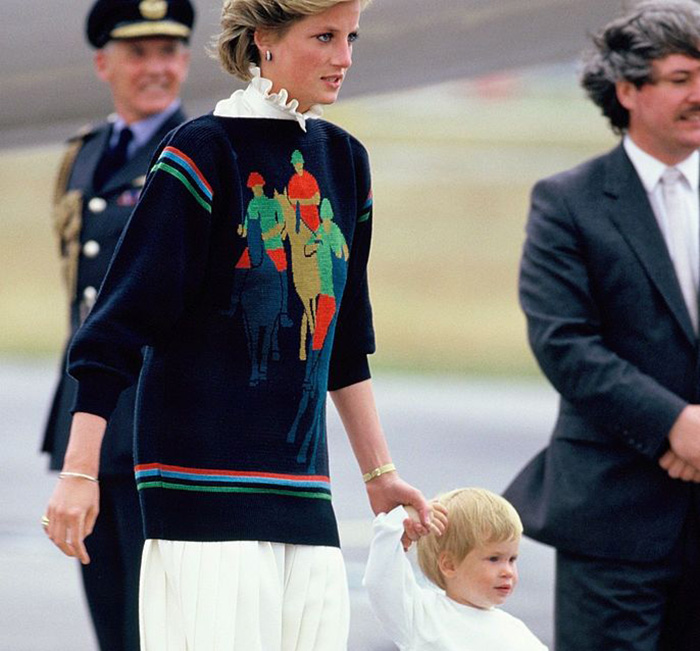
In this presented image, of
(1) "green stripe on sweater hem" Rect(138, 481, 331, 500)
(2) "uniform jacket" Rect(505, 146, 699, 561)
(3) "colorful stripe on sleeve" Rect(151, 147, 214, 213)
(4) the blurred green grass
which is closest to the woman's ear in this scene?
(3) "colorful stripe on sleeve" Rect(151, 147, 214, 213)

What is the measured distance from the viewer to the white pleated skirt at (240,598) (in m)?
2.56

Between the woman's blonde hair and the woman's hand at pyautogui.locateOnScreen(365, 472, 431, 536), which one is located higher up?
the woman's blonde hair

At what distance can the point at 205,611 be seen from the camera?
256 centimetres

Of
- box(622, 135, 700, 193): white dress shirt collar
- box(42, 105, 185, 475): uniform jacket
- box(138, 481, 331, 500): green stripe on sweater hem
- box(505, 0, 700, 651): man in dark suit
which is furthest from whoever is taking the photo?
box(42, 105, 185, 475): uniform jacket

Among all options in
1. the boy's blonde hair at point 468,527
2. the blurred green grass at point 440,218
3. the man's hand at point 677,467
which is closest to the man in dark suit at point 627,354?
the man's hand at point 677,467

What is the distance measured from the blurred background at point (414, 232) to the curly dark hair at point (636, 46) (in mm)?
270

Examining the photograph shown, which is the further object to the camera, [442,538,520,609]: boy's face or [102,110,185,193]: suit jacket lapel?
[102,110,185,193]: suit jacket lapel

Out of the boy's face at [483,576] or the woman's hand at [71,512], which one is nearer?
the woman's hand at [71,512]

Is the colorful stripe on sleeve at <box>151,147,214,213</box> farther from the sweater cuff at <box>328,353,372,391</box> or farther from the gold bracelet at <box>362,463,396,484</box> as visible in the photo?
the gold bracelet at <box>362,463,396,484</box>

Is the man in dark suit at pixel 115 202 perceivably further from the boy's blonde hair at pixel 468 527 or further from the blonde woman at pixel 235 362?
the blonde woman at pixel 235 362

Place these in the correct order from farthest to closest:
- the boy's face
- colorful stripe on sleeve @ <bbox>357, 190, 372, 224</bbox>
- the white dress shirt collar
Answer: the white dress shirt collar, the boy's face, colorful stripe on sleeve @ <bbox>357, 190, 372, 224</bbox>

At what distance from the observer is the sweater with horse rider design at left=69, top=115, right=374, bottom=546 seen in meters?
2.58

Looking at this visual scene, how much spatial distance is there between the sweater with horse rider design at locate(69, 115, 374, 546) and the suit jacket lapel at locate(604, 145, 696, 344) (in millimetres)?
1127

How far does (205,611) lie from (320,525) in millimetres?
220
